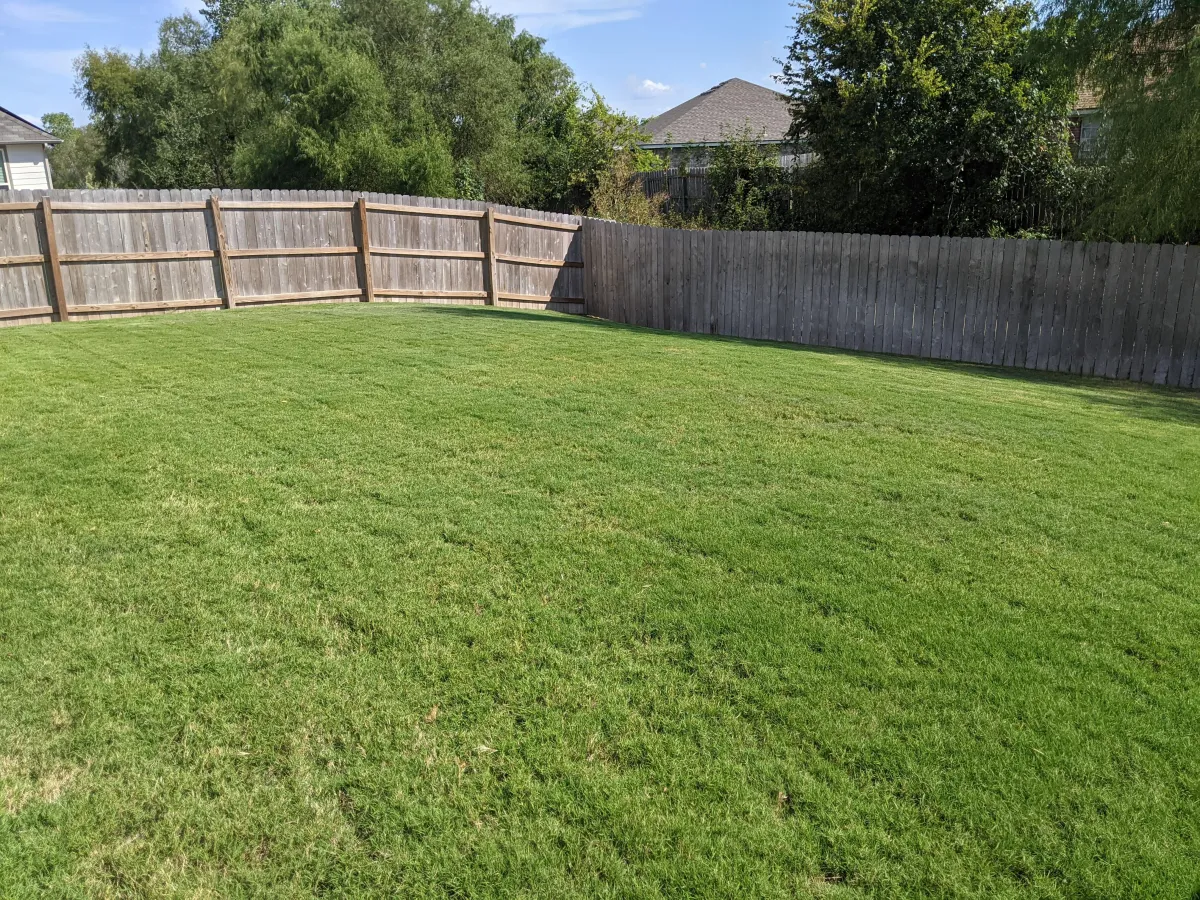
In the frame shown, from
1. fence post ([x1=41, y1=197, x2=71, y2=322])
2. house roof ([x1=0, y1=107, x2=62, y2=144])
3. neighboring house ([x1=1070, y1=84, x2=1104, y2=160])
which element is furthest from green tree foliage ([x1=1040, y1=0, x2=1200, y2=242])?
house roof ([x1=0, y1=107, x2=62, y2=144])

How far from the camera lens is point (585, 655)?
Result: 338cm

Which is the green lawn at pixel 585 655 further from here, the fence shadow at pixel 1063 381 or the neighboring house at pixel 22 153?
the neighboring house at pixel 22 153

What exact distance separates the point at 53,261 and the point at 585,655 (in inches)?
443

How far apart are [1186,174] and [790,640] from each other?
395 inches

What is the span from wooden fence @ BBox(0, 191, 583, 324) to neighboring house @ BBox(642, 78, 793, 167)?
37.3ft

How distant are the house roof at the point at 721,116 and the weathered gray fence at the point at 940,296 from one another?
1422 centimetres

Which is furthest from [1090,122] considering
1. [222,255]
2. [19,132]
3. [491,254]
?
[19,132]

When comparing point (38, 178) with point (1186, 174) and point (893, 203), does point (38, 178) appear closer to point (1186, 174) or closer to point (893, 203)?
point (893, 203)

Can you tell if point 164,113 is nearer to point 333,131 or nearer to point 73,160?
point 333,131

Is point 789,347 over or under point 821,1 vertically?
under

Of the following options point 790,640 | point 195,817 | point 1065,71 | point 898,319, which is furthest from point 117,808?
point 1065,71

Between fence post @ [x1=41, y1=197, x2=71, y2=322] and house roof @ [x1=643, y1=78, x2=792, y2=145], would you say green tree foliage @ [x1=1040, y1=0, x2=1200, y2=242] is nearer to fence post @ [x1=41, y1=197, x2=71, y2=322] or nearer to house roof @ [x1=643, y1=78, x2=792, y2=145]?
fence post @ [x1=41, y1=197, x2=71, y2=322]

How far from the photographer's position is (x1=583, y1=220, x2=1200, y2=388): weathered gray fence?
34.4ft

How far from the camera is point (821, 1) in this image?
14539 millimetres
